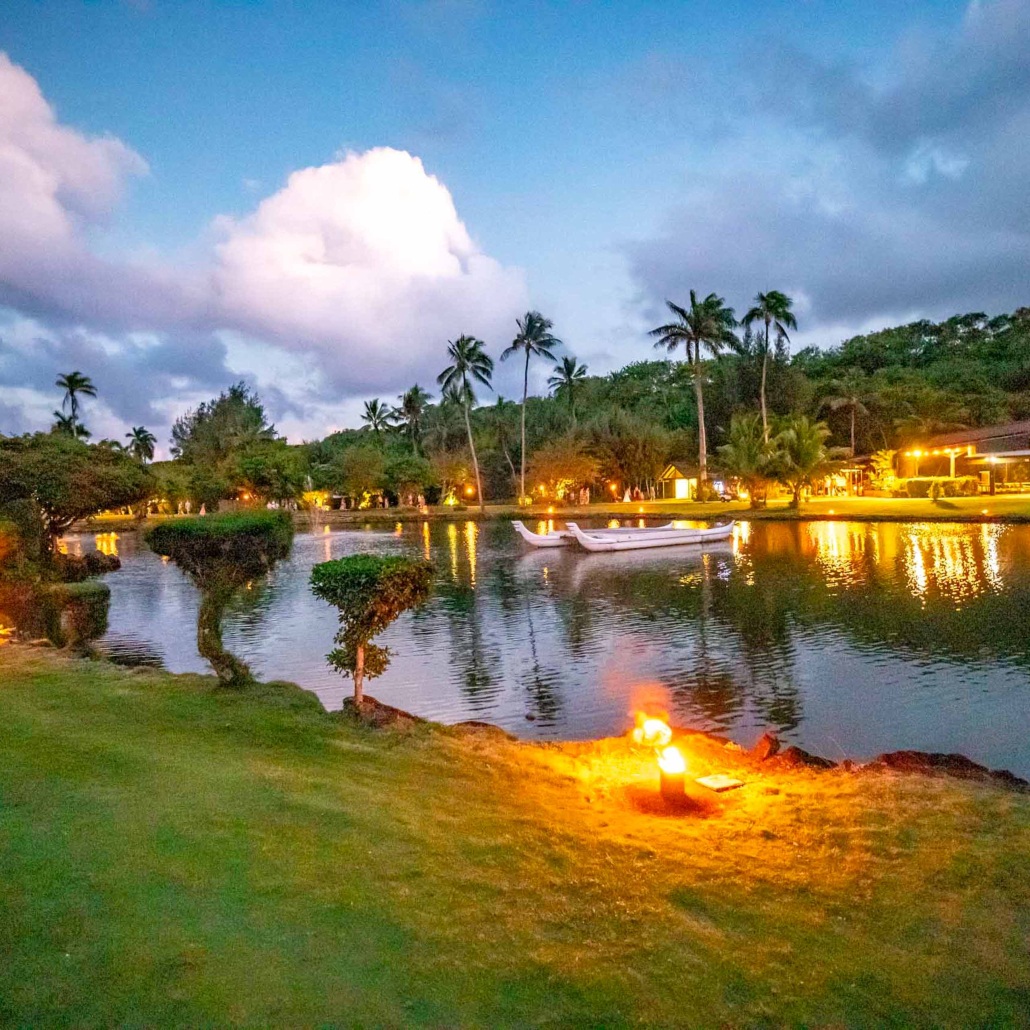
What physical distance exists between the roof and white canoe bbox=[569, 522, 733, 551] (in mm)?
28055

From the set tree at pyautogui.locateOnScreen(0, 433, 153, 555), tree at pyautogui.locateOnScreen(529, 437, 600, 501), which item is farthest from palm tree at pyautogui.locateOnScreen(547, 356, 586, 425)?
tree at pyautogui.locateOnScreen(0, 433, 153, 555)

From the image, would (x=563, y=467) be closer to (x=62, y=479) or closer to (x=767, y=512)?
(x=767, y=512)

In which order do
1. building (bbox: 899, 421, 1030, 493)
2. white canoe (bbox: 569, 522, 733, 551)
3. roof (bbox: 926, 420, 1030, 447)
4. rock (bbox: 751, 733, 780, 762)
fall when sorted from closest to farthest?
rock (bbox: 751, 733, 780, 762), white canoe (bbox: 569, 522, 733, 551), building (bbox: 899, 421, 1030, 493), roof (bbox: 926, 420, 1030, 447)

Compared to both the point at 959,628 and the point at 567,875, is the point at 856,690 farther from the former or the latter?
the point at 567,875

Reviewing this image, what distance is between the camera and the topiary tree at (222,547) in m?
9.41

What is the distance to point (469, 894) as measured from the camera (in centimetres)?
449

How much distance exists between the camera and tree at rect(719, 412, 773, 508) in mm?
51406

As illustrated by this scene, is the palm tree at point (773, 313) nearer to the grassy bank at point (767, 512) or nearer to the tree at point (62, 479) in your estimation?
the grassy bank at point (767, 512)

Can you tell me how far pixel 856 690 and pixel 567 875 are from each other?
355 inches

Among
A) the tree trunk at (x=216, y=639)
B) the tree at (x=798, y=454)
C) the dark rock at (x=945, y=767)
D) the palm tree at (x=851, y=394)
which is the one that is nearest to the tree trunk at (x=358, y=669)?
the tree trunk at (x=216, y=639)

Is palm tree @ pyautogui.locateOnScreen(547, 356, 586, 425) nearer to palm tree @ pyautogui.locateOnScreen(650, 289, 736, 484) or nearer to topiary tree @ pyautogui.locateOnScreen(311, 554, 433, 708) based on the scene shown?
palm tree @ pyautogui.locateOnScreen(650, 289, 736, 484)

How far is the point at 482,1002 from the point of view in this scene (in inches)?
136

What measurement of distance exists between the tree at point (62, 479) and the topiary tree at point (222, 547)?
14.8 m

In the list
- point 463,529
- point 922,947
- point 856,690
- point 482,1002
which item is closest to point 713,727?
point 856,690
